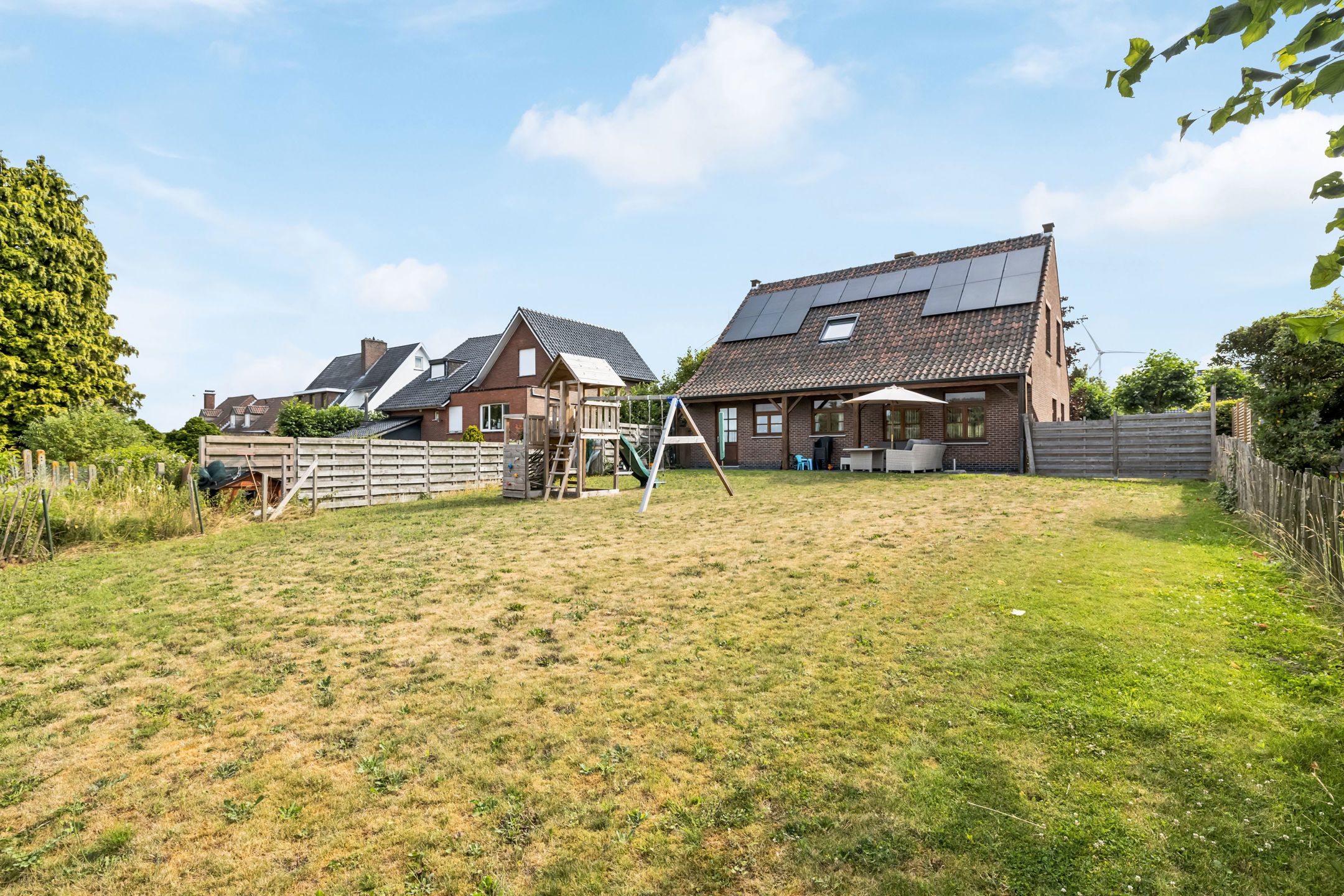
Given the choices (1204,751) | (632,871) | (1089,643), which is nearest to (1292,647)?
(1089,643)

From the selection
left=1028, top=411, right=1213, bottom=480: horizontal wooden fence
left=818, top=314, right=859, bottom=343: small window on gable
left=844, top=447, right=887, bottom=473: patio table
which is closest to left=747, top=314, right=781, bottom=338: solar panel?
left=818, top=314, right=859, bottom=343: small window on gable

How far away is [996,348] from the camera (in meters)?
20.6

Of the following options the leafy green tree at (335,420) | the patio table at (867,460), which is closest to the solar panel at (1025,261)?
the patio table at (867,460)

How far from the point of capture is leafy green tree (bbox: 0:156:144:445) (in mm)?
23078

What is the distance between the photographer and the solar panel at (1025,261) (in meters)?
22.3

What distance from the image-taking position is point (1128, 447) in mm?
18078

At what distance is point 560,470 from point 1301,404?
13438 millimetres

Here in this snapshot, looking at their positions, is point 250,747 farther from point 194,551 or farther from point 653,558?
point 194,551

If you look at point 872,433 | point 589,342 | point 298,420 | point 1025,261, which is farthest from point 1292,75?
point 298,420

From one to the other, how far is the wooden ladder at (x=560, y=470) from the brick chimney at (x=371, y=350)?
3456 cm

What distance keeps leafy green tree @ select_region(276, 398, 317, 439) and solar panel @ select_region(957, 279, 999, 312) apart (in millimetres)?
30958

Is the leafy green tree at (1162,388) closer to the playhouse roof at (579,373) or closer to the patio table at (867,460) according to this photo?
the patio table at (867,460)

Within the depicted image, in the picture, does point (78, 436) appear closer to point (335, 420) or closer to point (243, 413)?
point (335, 420)

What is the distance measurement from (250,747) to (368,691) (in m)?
0.79
